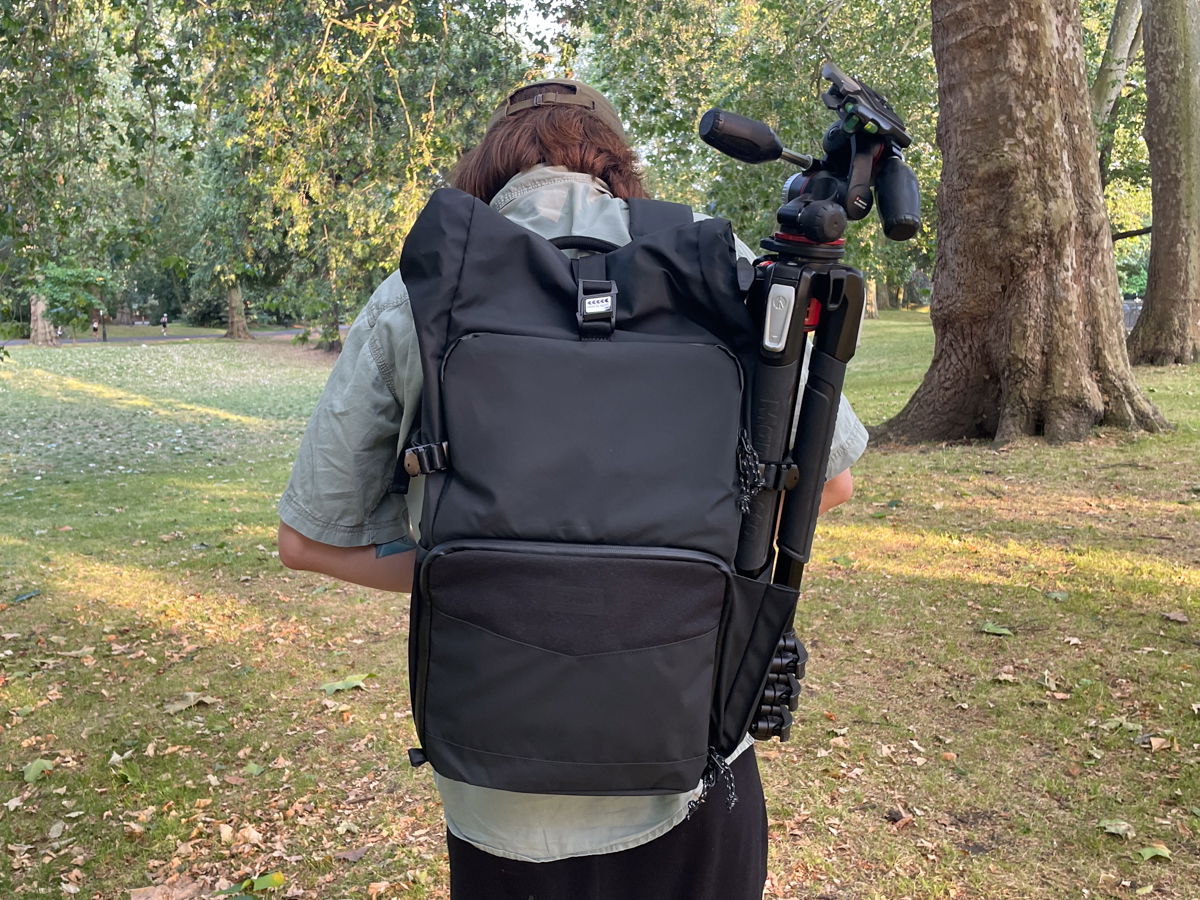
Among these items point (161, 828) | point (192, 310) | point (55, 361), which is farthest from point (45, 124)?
point (192, 310)

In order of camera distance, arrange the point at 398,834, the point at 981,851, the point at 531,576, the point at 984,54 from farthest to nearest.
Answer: the point at 984,54
the point at 398,834
the point at 981,851
the point at 531,576

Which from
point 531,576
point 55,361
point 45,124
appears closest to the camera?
point 531,576

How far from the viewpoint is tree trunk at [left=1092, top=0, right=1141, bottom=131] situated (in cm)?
1786

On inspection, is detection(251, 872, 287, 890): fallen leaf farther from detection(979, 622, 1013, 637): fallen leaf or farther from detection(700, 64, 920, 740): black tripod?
detection(979, 622, 1013, 637): fallen leaf

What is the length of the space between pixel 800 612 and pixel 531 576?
4.79 m

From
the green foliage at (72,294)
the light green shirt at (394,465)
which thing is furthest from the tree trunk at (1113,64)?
the light green shirt at (394,465)

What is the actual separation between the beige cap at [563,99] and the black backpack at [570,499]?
1.19ft

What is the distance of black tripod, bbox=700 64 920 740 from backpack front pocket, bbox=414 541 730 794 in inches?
7.2

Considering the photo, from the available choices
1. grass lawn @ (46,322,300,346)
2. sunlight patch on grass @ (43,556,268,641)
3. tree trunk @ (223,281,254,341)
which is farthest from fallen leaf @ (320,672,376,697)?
tree trunk @ (223,281,254,341)

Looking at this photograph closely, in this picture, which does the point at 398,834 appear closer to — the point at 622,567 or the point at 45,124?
the point at 622,567

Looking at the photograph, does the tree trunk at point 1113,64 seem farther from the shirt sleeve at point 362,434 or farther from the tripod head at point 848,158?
the shirt sleeve at point 362,434

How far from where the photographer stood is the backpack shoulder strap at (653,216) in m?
1.66

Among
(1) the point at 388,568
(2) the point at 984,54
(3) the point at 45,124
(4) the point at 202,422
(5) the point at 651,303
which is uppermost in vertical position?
(2) the point at 984,54

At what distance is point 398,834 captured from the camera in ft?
12.9
